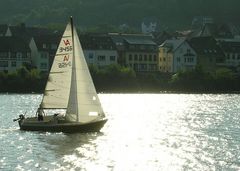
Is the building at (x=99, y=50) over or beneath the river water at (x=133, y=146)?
over

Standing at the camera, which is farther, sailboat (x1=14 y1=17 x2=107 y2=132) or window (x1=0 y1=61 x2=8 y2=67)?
window (x1=0 y1=61 x2=8 y2=67)

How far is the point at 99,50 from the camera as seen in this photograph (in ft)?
606

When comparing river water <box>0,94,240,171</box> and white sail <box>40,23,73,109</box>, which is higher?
white sail <box>40,23,73,109</box>

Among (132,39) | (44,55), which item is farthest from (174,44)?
(44,55)

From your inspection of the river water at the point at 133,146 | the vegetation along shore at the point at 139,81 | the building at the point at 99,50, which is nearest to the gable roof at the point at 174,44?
the vegetation along shore at the point at 139,81

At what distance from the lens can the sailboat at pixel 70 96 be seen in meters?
65.4

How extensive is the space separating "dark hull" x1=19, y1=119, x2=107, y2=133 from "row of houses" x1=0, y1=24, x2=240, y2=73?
10775 centimetres

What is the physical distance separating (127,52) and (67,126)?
126 m

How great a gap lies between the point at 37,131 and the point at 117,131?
26.0ft

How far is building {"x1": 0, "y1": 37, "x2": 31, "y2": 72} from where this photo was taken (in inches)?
6860

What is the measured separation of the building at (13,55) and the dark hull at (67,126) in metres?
108

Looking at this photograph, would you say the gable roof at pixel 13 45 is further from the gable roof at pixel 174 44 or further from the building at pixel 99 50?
the gable roof at pixel 174 44

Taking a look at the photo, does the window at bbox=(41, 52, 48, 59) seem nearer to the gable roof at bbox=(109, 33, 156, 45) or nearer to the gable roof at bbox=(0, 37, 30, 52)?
the gable roof at bbox=(0, 37, 30, 52)

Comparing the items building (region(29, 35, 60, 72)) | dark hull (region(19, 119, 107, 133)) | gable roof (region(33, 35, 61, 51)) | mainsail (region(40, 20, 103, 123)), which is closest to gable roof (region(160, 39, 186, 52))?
gable roof (region(33, 35, 61, 51))
